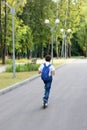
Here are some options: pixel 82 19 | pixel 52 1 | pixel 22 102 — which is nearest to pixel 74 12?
pixel 52 1

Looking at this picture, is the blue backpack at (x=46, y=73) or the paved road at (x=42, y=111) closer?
the paved road at (x=42, y=111)

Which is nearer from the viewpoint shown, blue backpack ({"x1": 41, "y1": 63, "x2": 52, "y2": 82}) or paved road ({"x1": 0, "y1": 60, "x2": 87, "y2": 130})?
paved road ({"x1": 0, "y1": 60, "x2": 87, "y2": 130})

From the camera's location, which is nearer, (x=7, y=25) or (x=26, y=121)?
(x=26, y=121)

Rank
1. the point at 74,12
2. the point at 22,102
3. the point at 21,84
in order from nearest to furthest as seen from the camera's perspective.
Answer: the point at 22,102, the point at 21,84, the point at 74,12

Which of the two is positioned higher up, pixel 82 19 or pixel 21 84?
pixel 82 19

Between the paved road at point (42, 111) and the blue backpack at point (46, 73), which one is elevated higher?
the blue backpack at point (46, 73)

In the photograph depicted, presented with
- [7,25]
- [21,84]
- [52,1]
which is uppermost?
[52,1]

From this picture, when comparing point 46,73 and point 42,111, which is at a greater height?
point 46,73

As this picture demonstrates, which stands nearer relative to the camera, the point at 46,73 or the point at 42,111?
the point at 42,111

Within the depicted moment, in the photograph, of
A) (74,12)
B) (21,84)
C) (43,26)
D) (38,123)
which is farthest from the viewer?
(74,12)

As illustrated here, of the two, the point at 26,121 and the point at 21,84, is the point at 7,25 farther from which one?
the point at 26,121

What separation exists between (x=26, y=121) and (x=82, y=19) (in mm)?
94298

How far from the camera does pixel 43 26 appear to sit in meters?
81.9

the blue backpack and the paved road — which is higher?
the blue backpack
